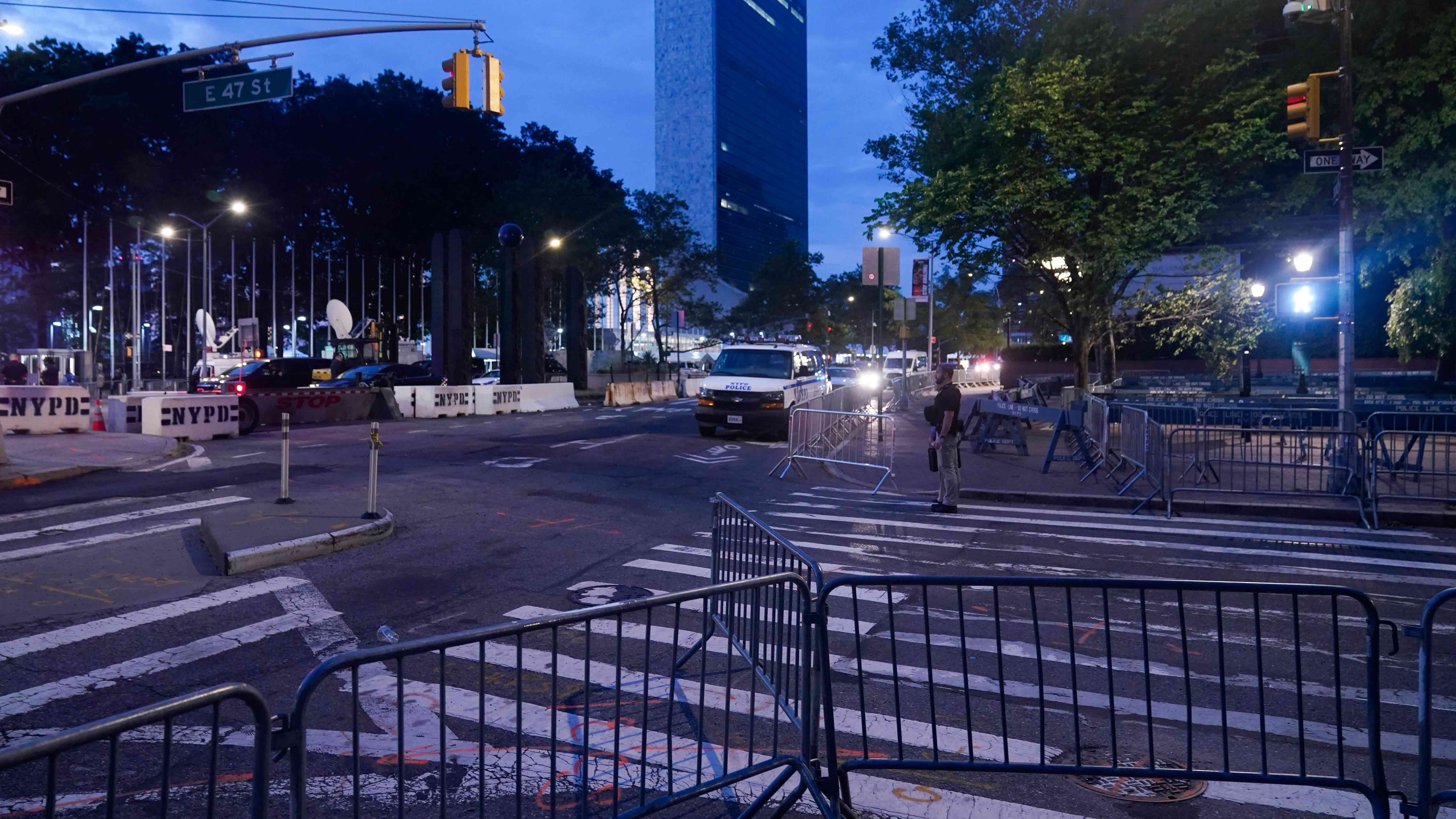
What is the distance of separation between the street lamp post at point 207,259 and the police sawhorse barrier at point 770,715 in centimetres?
3362

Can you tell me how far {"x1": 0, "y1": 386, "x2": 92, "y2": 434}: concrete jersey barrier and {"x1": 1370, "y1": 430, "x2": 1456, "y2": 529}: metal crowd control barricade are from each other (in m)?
24.8

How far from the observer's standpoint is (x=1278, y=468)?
17.8 meters

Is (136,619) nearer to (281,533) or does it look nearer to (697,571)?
(281,533)

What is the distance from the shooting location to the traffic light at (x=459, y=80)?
616 inches

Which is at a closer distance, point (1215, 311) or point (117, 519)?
point (117, 519)

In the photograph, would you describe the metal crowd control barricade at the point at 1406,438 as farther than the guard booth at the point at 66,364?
No

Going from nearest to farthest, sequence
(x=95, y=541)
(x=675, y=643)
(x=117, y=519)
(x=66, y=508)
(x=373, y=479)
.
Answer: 1. (x=675, y=643)
2. (x=95, y=541)
3. (x=373, y=479)
4. (x=117, y=519)
5. (x=66, y=508)

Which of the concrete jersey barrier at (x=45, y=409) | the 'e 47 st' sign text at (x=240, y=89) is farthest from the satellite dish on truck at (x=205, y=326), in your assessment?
the 'e 47 st' sign text at (x=240, y=89)

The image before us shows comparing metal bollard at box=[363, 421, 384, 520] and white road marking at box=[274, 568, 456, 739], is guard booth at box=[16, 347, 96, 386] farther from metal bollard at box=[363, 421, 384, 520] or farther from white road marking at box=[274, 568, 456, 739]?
white road marking at box=[274, 568, 456, 739]

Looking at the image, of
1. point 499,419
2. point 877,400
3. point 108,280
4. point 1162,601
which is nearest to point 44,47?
point 108,280

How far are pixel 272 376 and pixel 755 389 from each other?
14245 mm

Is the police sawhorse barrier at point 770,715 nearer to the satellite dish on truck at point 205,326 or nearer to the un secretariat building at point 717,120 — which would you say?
the satellite dish on truck at point 205,326

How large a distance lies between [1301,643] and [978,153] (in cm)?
2017

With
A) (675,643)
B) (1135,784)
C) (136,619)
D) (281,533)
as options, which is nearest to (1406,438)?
(1135,784)
